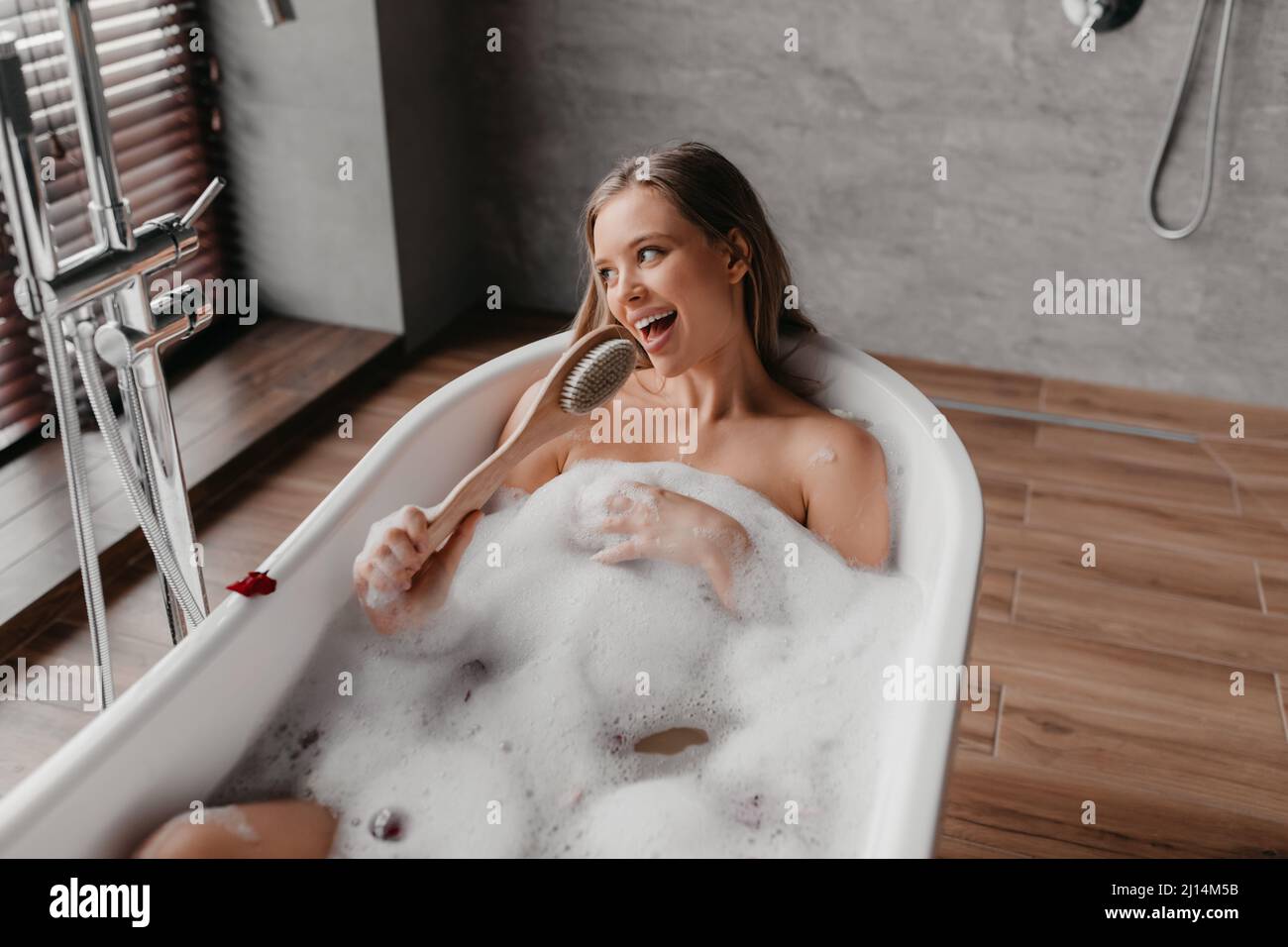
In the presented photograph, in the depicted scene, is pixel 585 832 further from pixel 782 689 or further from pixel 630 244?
pixel 630 244

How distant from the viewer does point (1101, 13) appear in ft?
7.72

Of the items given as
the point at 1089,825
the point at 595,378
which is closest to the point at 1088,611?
the point at 1089,825

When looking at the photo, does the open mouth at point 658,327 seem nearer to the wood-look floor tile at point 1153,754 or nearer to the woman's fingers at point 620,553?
the woman's fingers at point 620,553

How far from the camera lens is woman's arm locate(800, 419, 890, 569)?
1.47m

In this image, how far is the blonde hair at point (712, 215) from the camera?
144cm

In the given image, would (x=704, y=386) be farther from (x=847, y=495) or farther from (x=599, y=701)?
(x=599, y=701)

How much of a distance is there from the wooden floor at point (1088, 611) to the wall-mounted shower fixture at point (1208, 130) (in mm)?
406

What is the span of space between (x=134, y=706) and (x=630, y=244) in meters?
0.76

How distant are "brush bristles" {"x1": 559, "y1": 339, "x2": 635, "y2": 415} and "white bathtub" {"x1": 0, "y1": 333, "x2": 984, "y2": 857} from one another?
230mm

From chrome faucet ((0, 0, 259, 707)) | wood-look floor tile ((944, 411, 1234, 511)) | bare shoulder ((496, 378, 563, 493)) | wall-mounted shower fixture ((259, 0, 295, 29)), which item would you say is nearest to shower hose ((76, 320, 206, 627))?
chrome faucet ((0, 0, 259, 707))

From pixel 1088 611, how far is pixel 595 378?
1.05 metres
